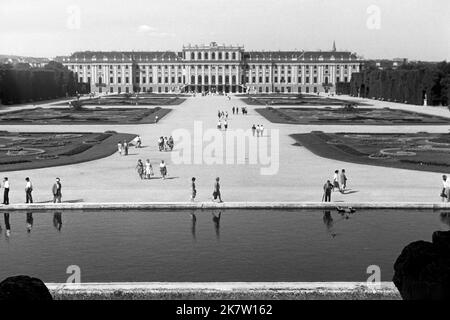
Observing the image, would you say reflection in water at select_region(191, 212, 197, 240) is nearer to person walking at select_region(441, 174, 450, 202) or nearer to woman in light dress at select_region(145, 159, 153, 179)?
woman in light dress at select_region(145, 159, 153, 179)

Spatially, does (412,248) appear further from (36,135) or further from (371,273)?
(36,135)

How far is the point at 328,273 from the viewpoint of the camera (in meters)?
14.6

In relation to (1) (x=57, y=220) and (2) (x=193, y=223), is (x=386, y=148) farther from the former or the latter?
(1) (x=57, y=220)

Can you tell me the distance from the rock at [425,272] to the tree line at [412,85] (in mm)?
69016

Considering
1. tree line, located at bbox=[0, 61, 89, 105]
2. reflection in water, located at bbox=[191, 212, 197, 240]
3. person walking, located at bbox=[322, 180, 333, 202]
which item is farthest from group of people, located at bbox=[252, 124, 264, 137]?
tree line, located at bbox=[0, 61, 89, 105]

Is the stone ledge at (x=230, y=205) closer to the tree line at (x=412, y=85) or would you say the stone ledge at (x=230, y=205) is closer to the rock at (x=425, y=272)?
the rock at (x=425, y=272)

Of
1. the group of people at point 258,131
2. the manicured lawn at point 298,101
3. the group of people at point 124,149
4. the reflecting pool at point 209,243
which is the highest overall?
the manicured lawn at point 298,101

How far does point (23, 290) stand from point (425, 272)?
17.9 feet

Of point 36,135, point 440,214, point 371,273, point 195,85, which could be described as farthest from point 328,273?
point 195,85

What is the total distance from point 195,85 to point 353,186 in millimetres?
142023

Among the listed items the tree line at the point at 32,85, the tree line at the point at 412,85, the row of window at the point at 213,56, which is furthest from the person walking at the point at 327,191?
the row of window at the point at 213,56

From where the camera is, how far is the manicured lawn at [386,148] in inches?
1201

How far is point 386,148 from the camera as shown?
118 ft

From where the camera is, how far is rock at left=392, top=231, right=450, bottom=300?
29.7 feet
